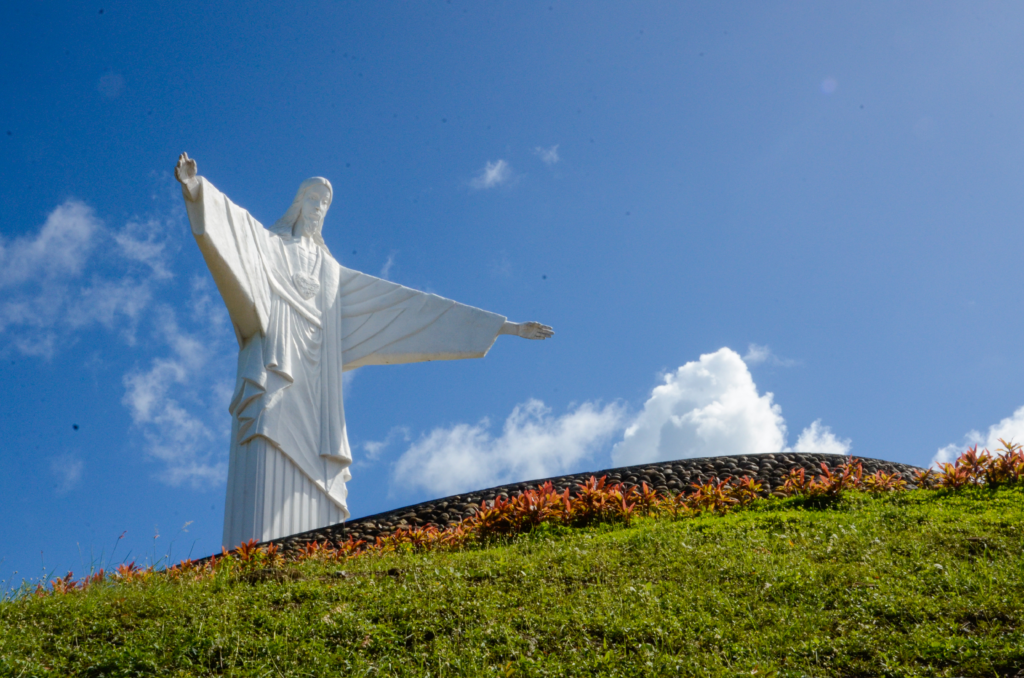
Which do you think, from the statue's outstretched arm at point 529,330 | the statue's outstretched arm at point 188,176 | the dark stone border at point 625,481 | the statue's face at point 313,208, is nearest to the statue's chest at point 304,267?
the statue's face at point 313,208

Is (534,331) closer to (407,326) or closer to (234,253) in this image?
(407,326)

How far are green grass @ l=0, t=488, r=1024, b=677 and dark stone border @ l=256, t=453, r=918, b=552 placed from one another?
2.52 metres

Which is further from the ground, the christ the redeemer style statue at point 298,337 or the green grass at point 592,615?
the christ the redeemer style statue at point 298,337

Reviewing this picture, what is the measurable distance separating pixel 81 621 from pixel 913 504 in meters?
6.62

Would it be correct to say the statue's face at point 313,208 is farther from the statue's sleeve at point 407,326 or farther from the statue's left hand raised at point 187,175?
the statue's left hand raised at point 187,175

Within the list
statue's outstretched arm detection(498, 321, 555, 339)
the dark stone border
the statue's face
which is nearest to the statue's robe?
statue's outstretched arm detection(498, 321, 555, 339)

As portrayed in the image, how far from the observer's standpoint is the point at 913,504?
23.7 ft

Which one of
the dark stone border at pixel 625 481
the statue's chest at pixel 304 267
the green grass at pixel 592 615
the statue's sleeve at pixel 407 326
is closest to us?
the green grass at pixel 592 615

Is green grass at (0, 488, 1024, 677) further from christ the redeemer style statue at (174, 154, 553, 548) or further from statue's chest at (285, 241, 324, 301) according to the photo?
statue's chest at (285, 241, 324, 301)

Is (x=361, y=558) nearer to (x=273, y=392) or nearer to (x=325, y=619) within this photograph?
(x=325, y=619)

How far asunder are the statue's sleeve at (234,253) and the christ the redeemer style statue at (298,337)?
16 millimetres

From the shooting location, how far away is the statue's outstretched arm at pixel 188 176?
9.00 m

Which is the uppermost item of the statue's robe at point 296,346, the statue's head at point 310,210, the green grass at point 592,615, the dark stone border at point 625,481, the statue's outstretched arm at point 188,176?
the statue's head at point 310,210

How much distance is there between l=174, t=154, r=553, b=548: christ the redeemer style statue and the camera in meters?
9.54
